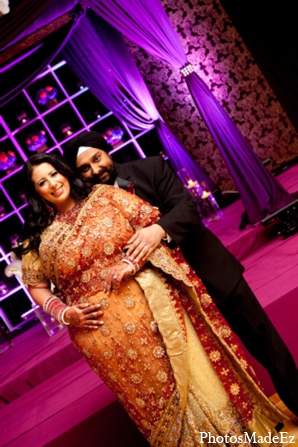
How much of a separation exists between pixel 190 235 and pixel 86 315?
0.51 metres

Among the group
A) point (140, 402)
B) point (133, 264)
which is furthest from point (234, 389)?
point (133, 264)

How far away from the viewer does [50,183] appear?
1644 millimetres

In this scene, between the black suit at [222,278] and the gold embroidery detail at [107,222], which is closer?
the gold embroidery detail at [107,222]

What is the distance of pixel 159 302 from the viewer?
1513 millimetres

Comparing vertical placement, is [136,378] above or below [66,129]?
below

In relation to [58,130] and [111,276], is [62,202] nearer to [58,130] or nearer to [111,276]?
[111,276]

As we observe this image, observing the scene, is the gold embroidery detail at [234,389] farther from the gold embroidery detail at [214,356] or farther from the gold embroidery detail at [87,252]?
the gold embroidery detail at [87,252]

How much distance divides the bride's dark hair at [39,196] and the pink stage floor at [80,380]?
942 mm

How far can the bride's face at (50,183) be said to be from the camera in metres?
1.65

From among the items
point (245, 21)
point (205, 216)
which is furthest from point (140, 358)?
point (245, 21)

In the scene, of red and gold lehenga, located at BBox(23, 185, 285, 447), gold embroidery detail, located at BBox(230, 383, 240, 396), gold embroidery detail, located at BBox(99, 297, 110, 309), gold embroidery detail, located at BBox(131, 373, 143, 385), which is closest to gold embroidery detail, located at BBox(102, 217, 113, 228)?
red and gold lehenga, located at BBox(23, 185, 285, 447)

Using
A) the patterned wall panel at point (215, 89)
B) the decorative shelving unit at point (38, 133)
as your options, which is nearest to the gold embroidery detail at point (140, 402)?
the decorative shelving unit at point (38, 133)

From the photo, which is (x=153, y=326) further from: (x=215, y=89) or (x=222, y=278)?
(x=215, y=89)

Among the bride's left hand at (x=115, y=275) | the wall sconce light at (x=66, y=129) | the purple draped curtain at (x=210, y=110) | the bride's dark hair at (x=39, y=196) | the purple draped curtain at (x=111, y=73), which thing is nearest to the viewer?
the bride's left hand at (x=115, y=275)
